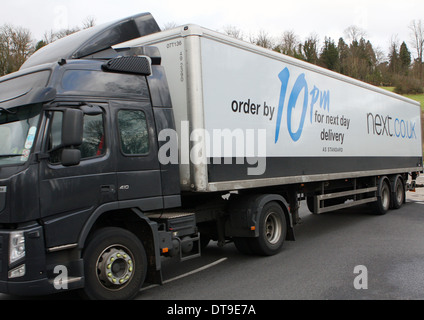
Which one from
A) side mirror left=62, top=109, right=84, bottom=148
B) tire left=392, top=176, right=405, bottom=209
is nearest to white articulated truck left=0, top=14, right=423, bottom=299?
side mirror left=62, top=109, right=84, bottom=148

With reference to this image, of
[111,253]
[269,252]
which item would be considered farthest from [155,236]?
[269,252]

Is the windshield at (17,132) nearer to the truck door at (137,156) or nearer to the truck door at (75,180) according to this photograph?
the truck door at (75,180)

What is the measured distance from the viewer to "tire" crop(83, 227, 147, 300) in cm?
456

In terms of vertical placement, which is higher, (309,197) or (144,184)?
(144,184)

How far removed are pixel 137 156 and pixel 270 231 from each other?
11.0ft

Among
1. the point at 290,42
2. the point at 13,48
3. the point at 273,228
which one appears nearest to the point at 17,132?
the point at 273,228

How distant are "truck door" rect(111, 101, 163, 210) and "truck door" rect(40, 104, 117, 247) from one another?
0.45ft

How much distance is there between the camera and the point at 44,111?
437cm

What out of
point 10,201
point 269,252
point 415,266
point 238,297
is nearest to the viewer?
point 10,201

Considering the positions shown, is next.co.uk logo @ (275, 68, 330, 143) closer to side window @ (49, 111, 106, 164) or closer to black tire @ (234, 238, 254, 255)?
black tire @ (234, 238, 254, 255)

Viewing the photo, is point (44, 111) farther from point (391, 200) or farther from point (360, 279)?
point (391, 200)

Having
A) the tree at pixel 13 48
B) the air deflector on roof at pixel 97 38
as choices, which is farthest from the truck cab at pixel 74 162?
the tree at pixel 13 48

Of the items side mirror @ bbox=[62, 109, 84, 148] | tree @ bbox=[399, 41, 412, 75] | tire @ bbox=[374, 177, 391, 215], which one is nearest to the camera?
side mirror @ bbox=[62, 109, 84, 148]

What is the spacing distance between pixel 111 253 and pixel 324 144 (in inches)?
218
